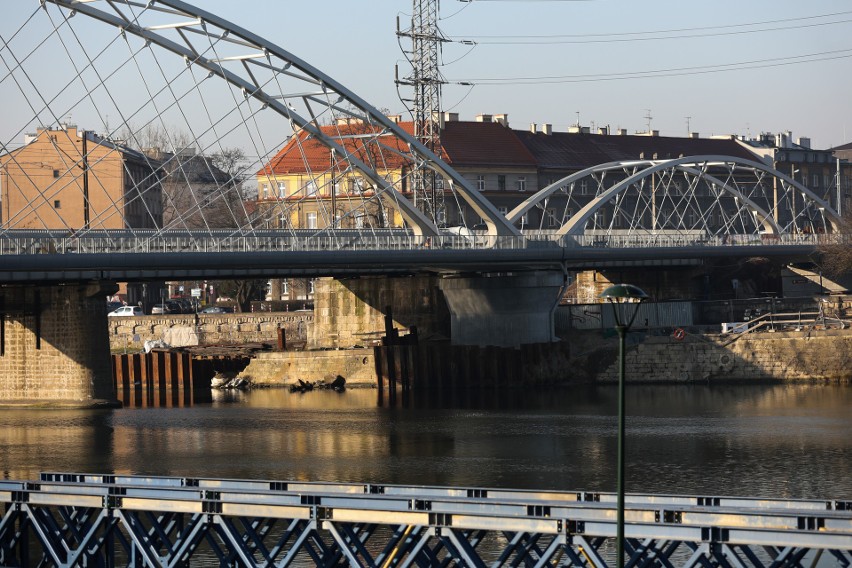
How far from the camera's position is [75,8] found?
59.4 meters

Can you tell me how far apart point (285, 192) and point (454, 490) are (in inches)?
3595

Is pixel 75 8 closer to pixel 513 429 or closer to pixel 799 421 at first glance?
pixel 513 429

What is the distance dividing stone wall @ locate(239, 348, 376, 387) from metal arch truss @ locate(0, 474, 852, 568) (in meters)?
46.7

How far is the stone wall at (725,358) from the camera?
67875 millimetres

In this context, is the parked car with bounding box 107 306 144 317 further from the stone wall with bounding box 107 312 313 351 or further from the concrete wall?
the concrete wall

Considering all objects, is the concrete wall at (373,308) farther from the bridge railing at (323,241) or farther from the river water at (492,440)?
the river water at (492,440)

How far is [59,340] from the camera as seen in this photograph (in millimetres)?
64062

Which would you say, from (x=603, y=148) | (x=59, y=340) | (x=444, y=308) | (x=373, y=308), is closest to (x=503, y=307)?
(x=444, y=308)

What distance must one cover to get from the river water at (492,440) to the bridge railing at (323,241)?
22.3 feet

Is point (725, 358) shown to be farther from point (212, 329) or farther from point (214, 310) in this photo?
point (214, 310)

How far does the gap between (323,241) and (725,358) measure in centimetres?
1970

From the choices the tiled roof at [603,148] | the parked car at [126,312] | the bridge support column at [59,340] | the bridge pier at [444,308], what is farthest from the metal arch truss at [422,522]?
the tiled roof at [603,148]

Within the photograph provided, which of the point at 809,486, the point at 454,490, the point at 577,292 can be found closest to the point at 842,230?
the point at 577,292

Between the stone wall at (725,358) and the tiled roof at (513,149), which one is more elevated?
the tiled roof at (513,149)
